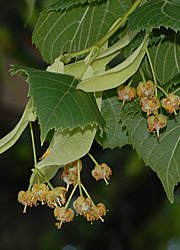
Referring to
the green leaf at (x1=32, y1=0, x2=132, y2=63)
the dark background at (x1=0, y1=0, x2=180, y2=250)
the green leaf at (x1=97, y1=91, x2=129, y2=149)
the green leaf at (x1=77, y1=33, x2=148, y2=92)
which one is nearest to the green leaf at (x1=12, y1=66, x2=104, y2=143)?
the green leaf at (x1=77, y1=33, x2=148, y2=92)

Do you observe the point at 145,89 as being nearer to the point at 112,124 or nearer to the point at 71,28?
the point at 112,124

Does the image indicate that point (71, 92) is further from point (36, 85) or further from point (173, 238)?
point (173, 238)

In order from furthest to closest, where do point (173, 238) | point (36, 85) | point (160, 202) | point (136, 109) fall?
point (173, 238) < point (160, 202) < point (136, 109) < point (36, 85)

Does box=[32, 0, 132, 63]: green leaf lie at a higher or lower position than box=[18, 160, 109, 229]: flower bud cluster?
higher

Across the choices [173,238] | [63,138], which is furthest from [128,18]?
[173,238]

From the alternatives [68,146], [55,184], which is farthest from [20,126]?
[55,184]

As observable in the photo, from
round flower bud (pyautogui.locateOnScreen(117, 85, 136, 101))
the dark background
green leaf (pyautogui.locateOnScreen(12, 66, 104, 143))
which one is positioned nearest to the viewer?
green leaf (pyautogui.locateOnScreen(12, 66, 104, 143))

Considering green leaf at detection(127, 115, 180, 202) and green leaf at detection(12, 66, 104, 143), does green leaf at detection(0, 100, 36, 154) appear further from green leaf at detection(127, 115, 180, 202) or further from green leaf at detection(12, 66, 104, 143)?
green leaf at detection(127, 115, 180, 202)
